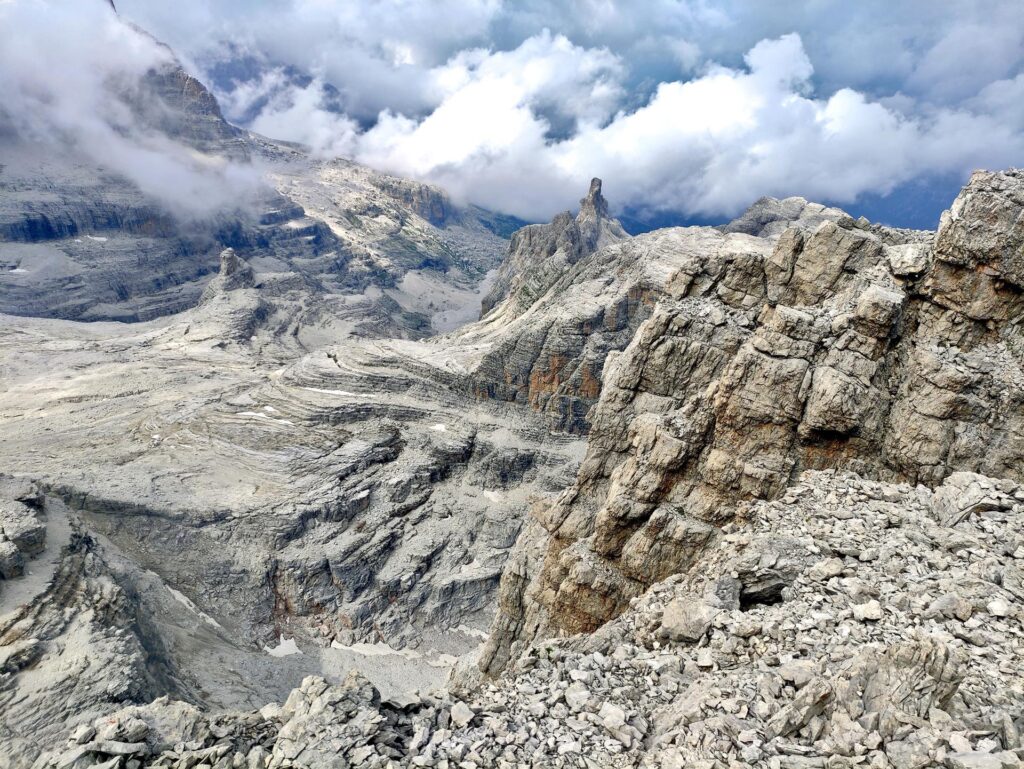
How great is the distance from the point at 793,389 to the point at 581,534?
16.7 metres

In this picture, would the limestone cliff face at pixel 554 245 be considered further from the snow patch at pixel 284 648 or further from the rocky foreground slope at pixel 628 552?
the snow patch at pixel 284 648

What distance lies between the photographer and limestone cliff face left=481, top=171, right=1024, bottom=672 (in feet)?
80.6

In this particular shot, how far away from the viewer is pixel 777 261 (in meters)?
32.8

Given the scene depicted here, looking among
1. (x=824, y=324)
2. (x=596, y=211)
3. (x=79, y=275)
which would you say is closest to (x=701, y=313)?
(x=824, y=324)

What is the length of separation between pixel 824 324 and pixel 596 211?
155594mm

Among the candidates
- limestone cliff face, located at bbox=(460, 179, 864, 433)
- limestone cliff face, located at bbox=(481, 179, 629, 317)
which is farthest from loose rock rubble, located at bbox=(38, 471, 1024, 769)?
limestone cliff face, located at bbox=(481, 179, 629, 317)

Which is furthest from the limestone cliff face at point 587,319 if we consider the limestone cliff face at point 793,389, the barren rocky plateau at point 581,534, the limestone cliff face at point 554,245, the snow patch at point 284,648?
the limestone cliff face at point 793,389

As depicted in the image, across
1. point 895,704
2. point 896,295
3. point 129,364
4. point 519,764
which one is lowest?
point 129,364

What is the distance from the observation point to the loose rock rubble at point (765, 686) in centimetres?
1132

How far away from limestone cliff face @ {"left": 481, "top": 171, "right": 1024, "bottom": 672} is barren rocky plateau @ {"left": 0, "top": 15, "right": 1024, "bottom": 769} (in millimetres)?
146

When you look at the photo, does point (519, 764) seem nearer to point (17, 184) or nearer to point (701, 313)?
point (701, 313)

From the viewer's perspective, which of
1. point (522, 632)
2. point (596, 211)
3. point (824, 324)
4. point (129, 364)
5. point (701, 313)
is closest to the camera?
point (824, 324)

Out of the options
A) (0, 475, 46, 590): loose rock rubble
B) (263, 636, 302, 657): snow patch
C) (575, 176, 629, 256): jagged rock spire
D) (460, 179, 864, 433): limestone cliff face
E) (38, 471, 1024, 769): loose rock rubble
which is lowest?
(263, 636, 302, 657): snow patch

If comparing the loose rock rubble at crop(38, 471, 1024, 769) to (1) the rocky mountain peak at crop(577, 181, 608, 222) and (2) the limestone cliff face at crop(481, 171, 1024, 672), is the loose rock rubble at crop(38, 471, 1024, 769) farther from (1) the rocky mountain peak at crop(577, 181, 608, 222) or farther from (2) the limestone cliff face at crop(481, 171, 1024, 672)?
(1) the rocky mountain peak at crop(577, 181, 608, 222)
